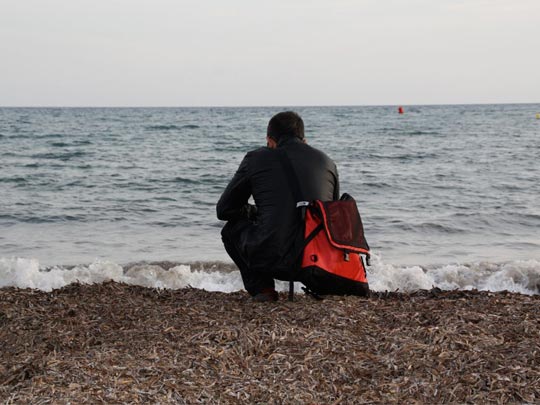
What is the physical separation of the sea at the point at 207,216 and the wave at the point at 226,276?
0.07 ft

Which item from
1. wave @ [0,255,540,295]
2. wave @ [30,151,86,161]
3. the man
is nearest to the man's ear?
the man

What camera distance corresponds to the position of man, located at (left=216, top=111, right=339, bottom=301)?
4945 millimetres

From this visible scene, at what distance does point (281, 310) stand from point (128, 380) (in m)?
1.59

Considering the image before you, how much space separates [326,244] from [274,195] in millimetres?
542

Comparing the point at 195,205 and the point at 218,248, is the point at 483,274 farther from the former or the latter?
the point at 195,205

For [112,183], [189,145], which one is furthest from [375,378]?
[189,145]

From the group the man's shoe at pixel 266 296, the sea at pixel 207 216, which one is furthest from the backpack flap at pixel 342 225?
the sea at pixel 207 216

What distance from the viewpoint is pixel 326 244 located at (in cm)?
491

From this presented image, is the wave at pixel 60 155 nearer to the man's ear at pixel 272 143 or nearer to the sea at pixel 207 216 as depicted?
the sea at pixel 207 216

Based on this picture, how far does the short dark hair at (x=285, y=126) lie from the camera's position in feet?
17.0

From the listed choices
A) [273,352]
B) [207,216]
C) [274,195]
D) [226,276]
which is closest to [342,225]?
[274,195]

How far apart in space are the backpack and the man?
0.24 ft

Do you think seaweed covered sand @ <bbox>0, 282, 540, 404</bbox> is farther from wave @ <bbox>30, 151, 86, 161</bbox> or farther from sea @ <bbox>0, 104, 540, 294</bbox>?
wave @ <bbox>30, 151, 86, 161</bbox>

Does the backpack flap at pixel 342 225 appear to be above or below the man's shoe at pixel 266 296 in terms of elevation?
above
